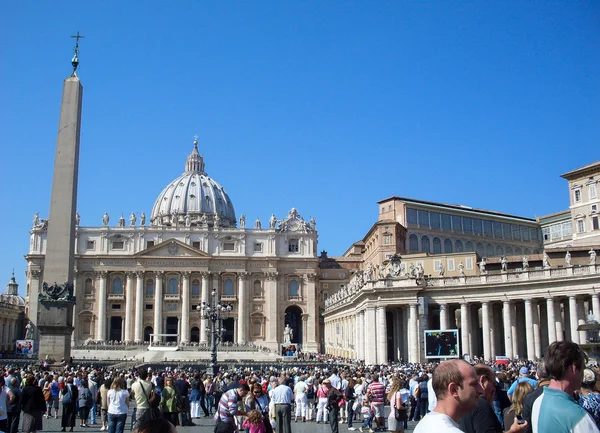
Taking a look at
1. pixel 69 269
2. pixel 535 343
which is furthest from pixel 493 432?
pixel 535 343

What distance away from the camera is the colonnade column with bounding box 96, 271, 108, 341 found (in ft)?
284

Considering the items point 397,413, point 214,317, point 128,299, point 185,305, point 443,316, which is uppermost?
point 128,299

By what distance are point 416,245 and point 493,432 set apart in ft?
220

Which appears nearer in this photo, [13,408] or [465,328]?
[13,408]

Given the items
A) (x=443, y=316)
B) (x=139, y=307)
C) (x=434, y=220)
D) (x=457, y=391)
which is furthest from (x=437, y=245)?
(x=457, y=391)

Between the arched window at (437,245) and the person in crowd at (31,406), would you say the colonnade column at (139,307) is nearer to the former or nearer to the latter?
the arched window at (437,245)

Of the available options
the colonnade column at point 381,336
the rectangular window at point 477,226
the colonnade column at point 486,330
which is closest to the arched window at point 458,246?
the rectangular window at point 477,226

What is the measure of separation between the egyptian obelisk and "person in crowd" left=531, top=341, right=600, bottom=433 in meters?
23.1

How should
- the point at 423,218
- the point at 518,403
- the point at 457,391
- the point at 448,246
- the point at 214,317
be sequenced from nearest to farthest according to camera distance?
the point at 457,391 → the point at 518,403 → the point at 214,317 → the point at 423,218 → the point at 448,246

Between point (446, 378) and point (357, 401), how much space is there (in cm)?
1660

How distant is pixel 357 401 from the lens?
1992 cm

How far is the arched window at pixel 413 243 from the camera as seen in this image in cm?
7131

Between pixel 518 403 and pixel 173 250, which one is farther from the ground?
pixel 173 250

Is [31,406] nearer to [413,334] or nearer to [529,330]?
[413,334]
